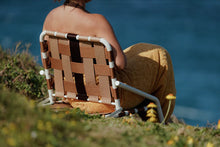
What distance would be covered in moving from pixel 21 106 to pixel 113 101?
1.13m

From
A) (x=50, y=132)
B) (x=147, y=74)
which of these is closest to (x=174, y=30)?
(x=147, y=74)

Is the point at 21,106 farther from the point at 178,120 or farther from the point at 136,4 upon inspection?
the point at 136,4

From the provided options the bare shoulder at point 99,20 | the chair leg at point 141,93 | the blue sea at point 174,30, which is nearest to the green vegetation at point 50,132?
the chair leg at point 141,93

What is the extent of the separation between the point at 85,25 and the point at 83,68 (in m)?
0.33

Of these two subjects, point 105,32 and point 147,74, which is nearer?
point 105,32

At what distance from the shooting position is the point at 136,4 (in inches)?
858

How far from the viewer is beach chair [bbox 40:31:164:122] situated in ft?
8.00

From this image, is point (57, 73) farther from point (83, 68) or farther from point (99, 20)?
point (99, 20)

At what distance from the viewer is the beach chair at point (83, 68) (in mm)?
2439

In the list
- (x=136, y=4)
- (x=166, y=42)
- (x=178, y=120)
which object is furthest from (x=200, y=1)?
(x=178, y=120)

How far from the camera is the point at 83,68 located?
2.53 meters

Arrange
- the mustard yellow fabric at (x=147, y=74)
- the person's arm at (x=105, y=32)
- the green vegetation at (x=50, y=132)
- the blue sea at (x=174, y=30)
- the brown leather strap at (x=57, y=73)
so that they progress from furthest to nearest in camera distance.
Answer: the blue sea at (x=174, y=30) → the mustard yellow fabric at (x=147, y=74) → the brown leather strap at (x=57, y=73) → the person's arm at (x=105, y=32) → the green vegetation at (x=50, y=132)

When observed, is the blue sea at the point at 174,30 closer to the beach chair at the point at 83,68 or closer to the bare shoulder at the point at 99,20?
the beach chair at the point at 83,68

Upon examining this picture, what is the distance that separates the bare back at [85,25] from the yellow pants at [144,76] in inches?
8.7
